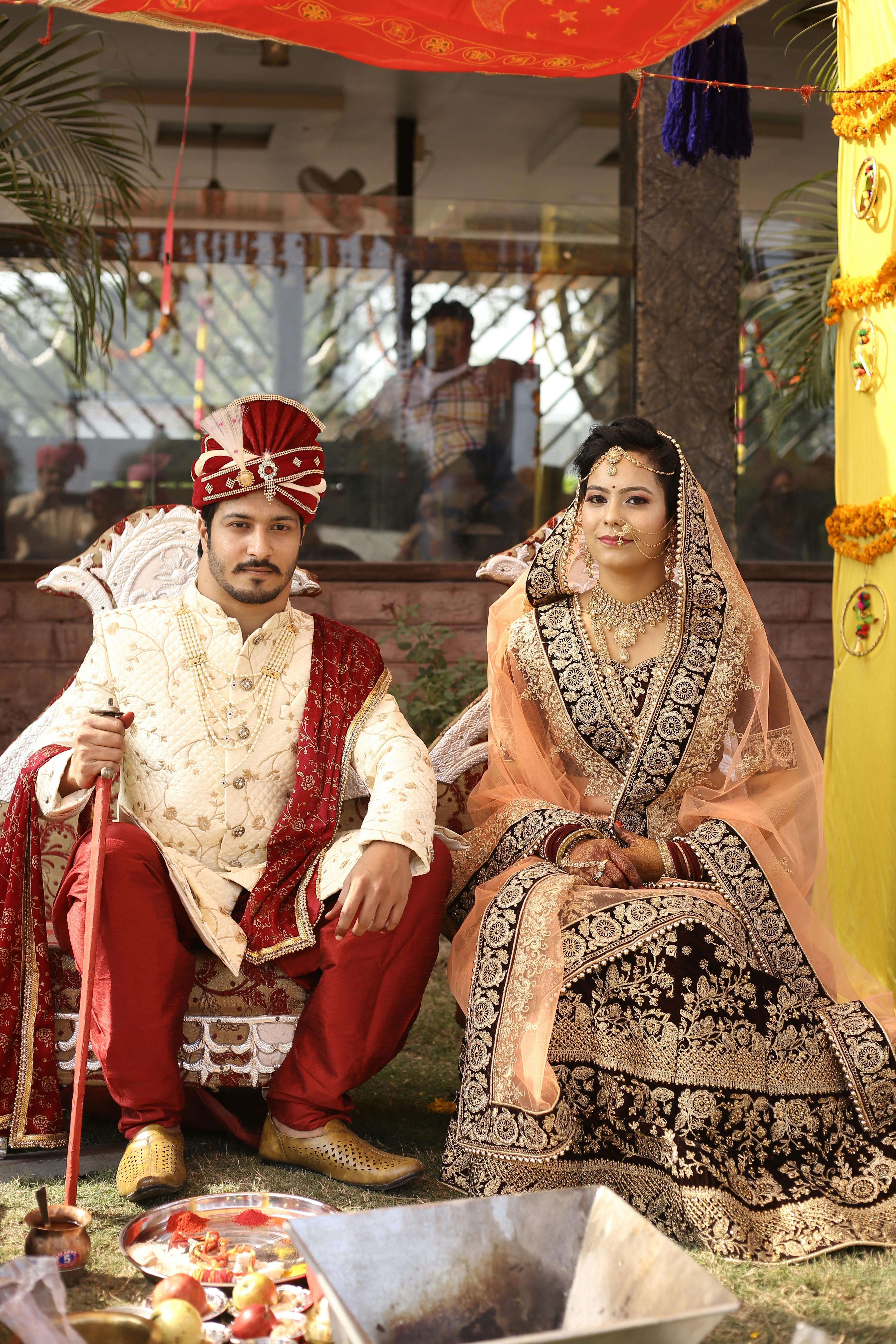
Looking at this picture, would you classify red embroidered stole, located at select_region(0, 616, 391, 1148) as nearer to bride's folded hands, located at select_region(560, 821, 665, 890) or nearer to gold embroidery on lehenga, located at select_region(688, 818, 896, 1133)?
bride's folded hands, located at select_region(560, 821, 665, 890)

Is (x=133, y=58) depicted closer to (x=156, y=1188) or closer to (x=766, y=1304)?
(x=156, y=1188)

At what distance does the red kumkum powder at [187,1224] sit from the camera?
224 cm

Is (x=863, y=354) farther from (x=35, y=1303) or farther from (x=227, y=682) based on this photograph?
(x=35, y=1303)

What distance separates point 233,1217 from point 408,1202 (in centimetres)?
37

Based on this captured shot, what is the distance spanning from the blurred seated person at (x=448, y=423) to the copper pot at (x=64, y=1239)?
419 cm

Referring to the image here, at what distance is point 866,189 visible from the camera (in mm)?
3139

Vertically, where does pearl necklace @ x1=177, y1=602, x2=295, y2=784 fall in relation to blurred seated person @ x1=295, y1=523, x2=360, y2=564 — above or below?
below

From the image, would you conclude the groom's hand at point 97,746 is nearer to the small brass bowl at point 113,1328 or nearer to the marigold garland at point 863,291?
the small brass bowl at point 113,1328

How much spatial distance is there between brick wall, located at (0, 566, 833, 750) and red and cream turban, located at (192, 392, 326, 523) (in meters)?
2.82

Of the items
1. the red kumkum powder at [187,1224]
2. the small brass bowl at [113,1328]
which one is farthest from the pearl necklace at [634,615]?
the small brass bowl at [113,1328]

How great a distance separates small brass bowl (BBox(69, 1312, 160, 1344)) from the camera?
1710 mm

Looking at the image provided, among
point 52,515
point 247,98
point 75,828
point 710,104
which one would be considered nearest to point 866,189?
point 710,104

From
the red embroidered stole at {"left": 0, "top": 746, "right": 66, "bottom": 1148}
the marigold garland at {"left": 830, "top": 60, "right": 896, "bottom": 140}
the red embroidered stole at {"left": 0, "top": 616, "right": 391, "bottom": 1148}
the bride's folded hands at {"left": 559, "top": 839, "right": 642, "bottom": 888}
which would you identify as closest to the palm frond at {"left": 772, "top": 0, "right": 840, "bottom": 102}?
the marigold garland at {"left": 830, "top": 60, "right": 896, "bottom": 140}

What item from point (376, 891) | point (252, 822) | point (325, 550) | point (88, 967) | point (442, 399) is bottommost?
point (88, 967)
